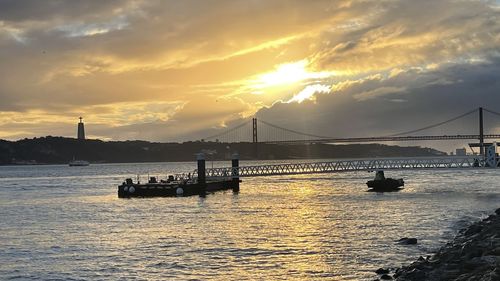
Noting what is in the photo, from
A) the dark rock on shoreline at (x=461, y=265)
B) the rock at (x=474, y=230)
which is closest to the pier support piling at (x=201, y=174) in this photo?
the rock at (x=474, y=230)

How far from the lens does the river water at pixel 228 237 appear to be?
23297 millimetres

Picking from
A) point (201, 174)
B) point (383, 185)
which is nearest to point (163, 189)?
point (201, 174)

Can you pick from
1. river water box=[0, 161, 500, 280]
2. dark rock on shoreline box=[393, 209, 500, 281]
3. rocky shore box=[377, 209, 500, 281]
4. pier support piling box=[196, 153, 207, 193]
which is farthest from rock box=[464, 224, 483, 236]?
pier support piling box=[196, 153, 207, 193]

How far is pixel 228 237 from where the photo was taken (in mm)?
31969

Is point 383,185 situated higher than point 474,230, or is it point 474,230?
point 383,185

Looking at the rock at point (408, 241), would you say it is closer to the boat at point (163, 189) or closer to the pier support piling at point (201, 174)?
the boat at point (163, 189)

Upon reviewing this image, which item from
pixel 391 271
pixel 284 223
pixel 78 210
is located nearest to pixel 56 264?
pixel 391 271

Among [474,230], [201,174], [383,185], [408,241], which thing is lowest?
[408,241]

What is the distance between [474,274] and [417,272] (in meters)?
3.13

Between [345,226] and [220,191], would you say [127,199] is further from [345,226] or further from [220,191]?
[345,226]

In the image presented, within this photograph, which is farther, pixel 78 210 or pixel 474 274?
pixel 78 210

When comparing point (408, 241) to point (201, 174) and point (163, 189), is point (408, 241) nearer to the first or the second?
point (201, 174)

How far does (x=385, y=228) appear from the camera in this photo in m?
34.6

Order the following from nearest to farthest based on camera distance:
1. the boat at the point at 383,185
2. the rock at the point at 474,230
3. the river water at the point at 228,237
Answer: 1. the river water at the point at 228,237
2. the rock at the point at 474,230
3. the boat at the point at 383,185
